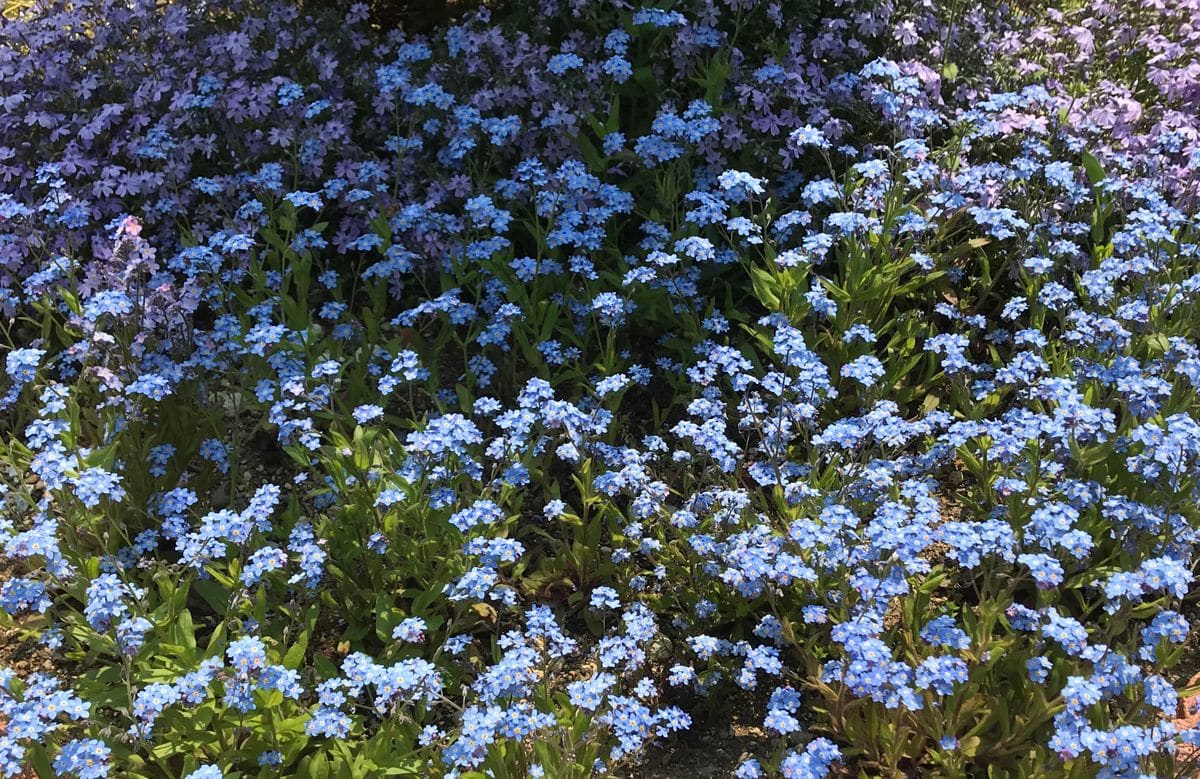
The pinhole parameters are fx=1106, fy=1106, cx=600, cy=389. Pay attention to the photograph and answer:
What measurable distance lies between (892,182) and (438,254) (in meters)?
1.82

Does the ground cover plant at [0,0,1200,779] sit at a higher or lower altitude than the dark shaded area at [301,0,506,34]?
lower

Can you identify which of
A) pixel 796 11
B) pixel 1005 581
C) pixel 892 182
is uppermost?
pixel 796 11

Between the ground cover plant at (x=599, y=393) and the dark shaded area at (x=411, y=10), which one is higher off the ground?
the dark shaded area at (x=411, y=10)

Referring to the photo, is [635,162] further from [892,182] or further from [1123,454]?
[1123,454]

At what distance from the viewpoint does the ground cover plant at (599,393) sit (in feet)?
9.29

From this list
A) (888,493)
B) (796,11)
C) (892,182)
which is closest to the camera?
(888,493)

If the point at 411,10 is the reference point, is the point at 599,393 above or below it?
below

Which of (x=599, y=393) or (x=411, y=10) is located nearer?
(x=599, y=393)

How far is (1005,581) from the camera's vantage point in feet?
11.1

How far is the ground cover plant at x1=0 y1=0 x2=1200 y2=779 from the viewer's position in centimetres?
283

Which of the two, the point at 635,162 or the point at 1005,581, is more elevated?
the point at 635,162

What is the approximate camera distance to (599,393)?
3430 mm

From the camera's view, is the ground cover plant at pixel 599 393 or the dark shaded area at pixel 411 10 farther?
the dark shaded area at pixel 411 10

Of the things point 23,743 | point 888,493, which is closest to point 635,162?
point 888,493
